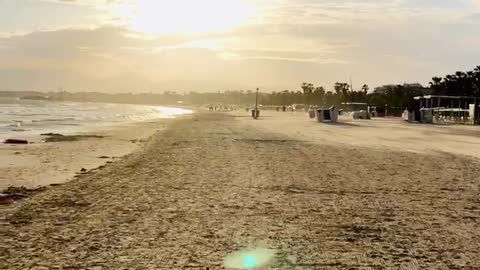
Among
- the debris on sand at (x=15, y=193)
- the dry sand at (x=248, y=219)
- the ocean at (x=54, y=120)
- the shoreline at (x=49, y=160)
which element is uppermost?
the dry sand at (x=248, y=219)

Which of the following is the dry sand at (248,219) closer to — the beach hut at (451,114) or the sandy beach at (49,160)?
the sandy beach at (49,160)

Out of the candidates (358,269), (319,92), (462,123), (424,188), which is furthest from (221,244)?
(319,92)

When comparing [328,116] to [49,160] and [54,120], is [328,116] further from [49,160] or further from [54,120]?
[49,160]

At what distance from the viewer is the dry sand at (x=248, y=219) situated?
21.1ft

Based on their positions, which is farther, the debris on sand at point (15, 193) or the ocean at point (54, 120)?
the ocean at point (54, 120)

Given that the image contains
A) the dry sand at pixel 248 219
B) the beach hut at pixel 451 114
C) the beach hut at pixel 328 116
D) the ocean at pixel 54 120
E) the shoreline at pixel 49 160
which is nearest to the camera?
the dry sand at pixel 248 219

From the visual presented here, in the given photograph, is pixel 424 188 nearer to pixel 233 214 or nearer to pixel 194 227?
pixel 233 214

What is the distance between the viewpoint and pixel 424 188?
1248 cm

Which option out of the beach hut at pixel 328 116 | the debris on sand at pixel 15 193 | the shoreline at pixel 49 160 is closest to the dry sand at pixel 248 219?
the debris on sand at pixel 15 193

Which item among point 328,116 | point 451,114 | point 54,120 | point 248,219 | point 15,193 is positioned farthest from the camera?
point 451,114

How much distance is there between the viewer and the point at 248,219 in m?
8.62

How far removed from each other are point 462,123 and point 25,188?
48651 millimetres

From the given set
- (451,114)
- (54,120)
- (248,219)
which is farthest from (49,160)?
(451,114)

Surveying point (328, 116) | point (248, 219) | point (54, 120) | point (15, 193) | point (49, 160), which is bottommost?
point (54, 120)
